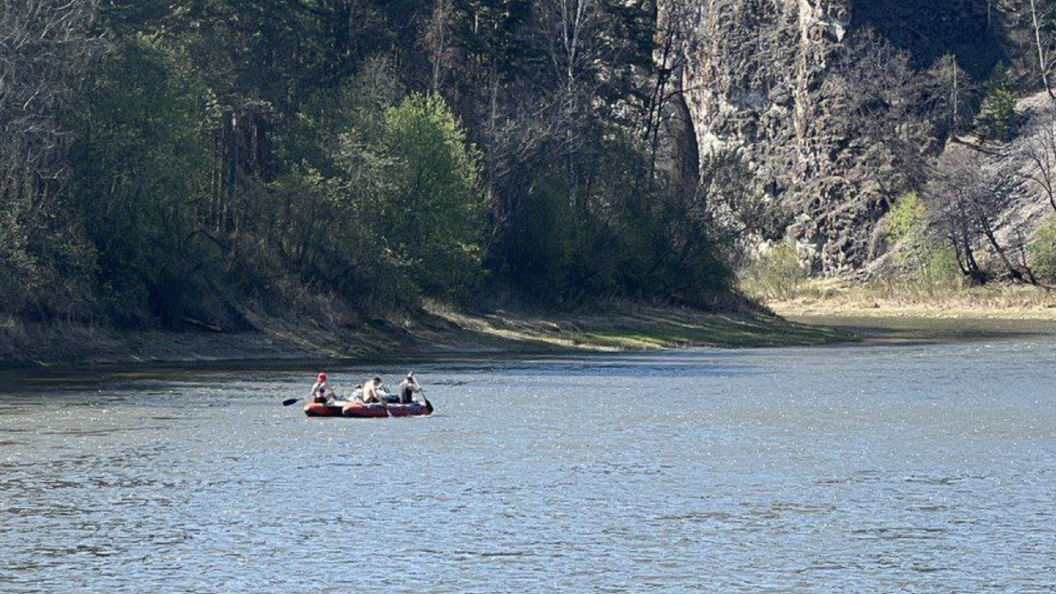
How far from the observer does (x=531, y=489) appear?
122ft

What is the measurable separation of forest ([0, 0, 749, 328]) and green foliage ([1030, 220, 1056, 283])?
37.8 meters

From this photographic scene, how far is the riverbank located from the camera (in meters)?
70.4

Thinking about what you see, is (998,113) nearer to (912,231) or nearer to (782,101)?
(912,231)

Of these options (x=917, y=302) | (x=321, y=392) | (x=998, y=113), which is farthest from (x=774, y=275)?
(x=321, y=392)

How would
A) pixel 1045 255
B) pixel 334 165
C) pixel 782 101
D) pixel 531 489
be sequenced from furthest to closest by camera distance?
pixel 782 101, pixel 1045 255, pixel 334 165, pixel 531 489

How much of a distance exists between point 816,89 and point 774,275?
19.2 metres

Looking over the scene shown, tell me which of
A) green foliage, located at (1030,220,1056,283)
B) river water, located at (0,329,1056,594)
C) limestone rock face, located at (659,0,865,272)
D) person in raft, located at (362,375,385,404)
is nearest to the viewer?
river water, located at (0,329,1056,594)

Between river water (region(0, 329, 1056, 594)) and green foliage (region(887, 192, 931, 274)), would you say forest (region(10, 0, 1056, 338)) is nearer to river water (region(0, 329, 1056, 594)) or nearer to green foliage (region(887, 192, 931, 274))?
river water (region(0, 329, 1056, 594))

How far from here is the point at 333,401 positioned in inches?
2036

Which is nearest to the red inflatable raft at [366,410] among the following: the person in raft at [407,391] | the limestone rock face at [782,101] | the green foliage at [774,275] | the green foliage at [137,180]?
the person in raft at [407,391]

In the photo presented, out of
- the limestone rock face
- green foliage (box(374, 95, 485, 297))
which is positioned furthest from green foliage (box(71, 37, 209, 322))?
the limestone rock face

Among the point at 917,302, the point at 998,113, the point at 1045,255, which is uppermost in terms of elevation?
the point at 998,113

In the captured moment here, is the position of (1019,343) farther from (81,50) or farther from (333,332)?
(81,50)

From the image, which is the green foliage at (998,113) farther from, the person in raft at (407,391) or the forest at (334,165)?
the person in raft at (407,391)
